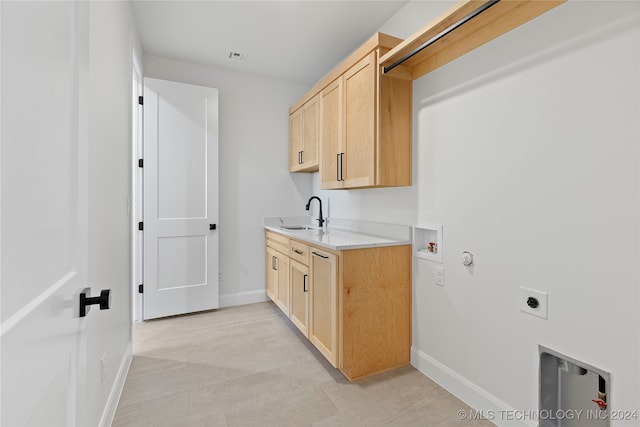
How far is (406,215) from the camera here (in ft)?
7.59

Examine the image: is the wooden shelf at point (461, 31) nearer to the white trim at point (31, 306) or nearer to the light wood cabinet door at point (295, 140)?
the light wood cabinet door at point (295, 140)

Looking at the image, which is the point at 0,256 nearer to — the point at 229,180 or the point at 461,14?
the point at 461,14

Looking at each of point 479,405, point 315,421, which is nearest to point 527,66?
point 479,405

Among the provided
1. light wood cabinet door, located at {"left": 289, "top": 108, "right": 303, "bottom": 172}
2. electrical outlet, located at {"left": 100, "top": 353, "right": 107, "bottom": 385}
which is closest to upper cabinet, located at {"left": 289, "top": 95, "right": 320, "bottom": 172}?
light wood cabinet door, located at {"left": 289, "top": 108, "right": 303, "bottom": 172}

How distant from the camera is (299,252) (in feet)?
8.70

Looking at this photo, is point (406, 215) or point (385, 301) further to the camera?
point (406, 215)

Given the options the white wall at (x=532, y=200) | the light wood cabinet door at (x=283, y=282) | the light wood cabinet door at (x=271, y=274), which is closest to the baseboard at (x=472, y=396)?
the white wall at (x=532, y=200)

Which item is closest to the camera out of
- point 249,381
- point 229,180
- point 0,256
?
point 0,256

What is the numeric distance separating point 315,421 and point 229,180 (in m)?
2.60

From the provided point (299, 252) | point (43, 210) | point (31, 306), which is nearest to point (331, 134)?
point (299, 252)

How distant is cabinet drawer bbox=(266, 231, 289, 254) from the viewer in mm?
2993

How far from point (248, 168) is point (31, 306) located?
3.19m

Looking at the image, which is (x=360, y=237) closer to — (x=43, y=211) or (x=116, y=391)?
(x=116, y=391)

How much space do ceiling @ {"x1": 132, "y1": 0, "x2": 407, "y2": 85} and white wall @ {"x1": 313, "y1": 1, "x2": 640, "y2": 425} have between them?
649mm
